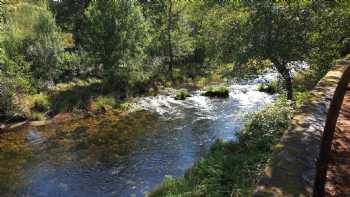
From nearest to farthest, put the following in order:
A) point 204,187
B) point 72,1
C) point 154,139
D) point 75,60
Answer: point 204,187 → point 154,139 → point 75,60 → point 72,1

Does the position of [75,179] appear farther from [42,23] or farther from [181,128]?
[42,23]

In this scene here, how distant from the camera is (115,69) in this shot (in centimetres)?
3397

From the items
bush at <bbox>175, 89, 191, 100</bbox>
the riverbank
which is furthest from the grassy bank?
bush at <bbox>175, 89, 191, 100</bbox>

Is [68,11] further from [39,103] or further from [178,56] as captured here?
[39,103]

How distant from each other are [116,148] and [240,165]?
443 inches

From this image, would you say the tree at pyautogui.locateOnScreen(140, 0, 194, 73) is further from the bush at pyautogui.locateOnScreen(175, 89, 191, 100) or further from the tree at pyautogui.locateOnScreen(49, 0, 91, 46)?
the tree at pyautogui.locateOnScreen(49, 0, 91, 46)

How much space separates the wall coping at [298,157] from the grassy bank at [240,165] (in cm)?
206

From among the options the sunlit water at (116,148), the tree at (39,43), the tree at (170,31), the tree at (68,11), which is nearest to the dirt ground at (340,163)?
the sunlit water at (116,148)

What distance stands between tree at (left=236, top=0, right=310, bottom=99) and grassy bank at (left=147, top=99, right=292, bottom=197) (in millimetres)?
4010

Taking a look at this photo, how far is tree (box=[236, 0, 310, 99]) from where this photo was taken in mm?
17609

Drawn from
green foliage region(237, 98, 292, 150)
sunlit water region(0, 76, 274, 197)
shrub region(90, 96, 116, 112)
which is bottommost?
sunlit water region(0, 76, 274, 197)

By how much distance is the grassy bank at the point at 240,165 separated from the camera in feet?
33.7

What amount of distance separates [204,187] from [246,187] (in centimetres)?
205

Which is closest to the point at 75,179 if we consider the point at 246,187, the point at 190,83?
the point at 246,187
